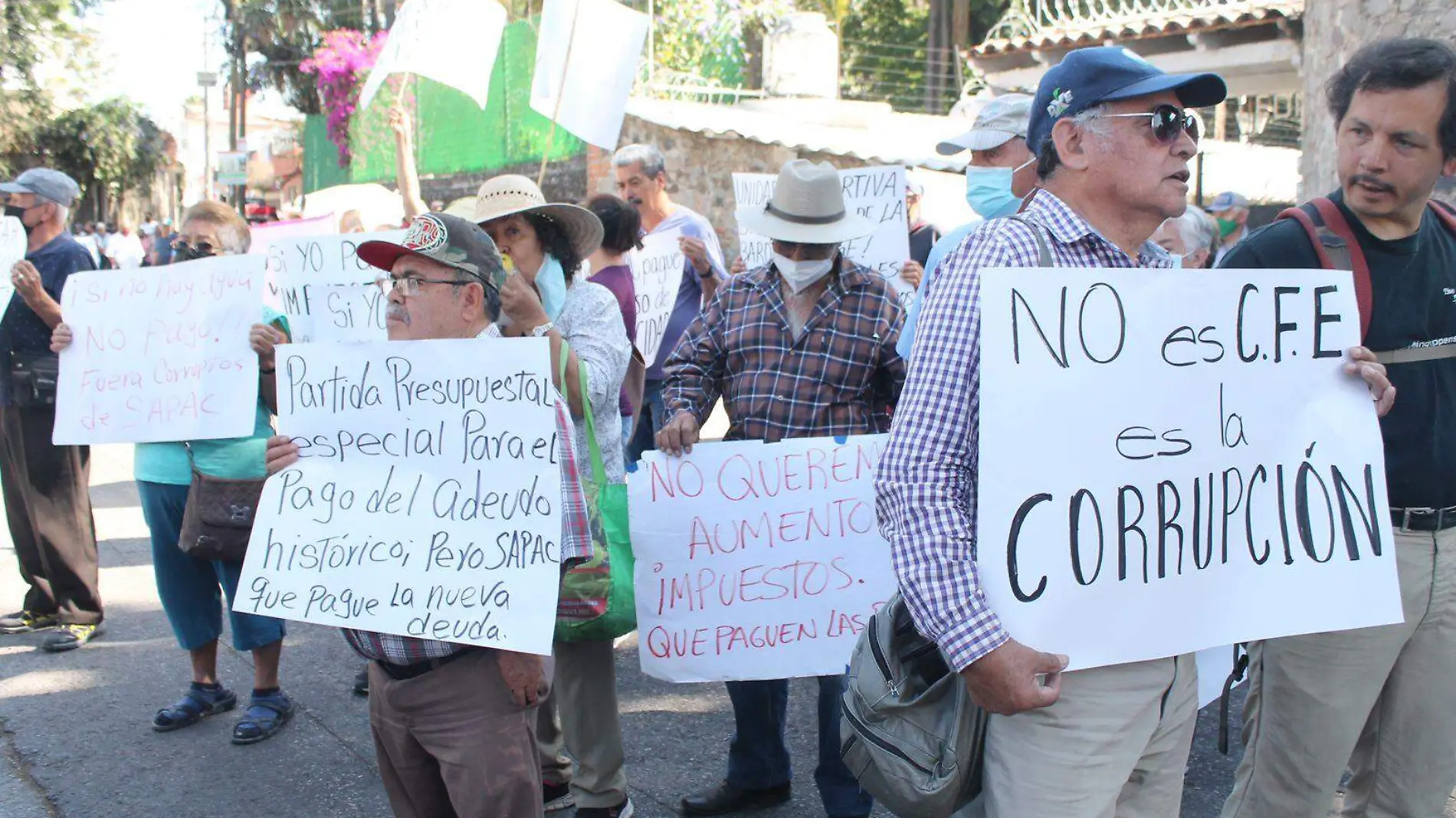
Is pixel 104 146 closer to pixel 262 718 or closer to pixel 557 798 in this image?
pixel 262 718

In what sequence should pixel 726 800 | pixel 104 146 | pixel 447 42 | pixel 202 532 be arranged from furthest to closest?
1. pixel 104 146
2. pixel 447 42
3. pixel 202 532
4. pixel 726 800

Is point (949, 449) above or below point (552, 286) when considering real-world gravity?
below

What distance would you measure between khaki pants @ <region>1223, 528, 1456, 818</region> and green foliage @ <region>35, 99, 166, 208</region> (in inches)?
1465

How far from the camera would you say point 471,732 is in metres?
Answer: 2.60

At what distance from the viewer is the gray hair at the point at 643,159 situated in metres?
6.35

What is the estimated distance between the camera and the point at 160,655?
5.53m

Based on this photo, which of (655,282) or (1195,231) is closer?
(1195,231)

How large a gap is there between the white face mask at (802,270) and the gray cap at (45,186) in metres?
3.56

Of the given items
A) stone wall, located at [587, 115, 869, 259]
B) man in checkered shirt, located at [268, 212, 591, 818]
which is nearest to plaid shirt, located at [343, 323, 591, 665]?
man in checkered shirt, located at [268, 212, 591, 818]

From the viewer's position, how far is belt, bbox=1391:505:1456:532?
2.70 m

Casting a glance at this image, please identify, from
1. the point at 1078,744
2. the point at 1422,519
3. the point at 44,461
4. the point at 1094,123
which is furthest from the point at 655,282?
the point at 1078,744

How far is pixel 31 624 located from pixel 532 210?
384 centimetres

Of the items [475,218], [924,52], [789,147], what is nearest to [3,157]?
[924,52]

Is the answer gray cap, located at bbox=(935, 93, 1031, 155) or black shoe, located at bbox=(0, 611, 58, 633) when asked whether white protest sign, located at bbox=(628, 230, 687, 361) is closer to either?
gray cap, located at bbox=(935, 93, 1031, 155)
